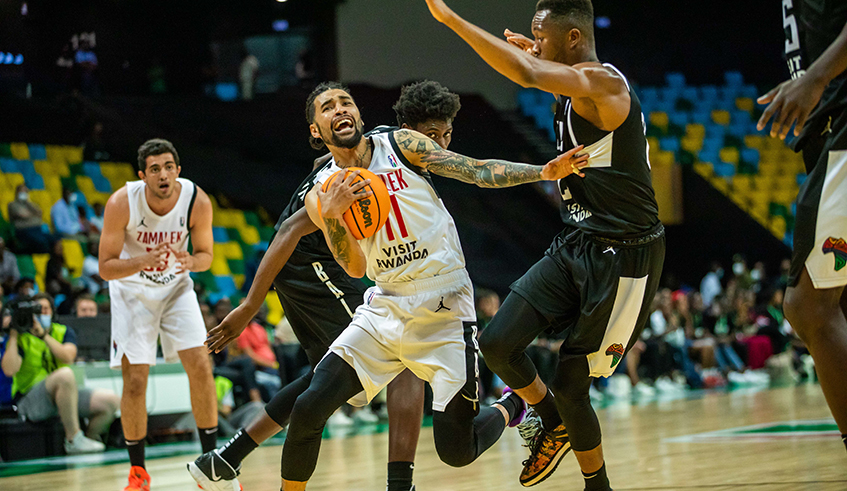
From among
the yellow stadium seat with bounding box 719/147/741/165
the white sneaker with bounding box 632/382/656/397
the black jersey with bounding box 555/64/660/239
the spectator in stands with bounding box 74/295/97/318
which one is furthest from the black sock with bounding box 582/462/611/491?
the yellow stadium seat with bounding box 719/147/741/165

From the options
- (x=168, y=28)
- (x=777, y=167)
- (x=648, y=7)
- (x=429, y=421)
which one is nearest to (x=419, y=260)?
(x=429, y=421)

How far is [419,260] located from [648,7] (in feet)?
64.5

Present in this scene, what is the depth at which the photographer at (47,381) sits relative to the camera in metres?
7.76

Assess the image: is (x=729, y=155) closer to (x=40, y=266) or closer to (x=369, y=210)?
(x=40, y=266)

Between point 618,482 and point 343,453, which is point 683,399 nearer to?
point 343,453

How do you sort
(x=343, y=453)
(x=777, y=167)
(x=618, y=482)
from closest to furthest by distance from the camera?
(x=618, y=482), (x=343, y=453), (x=777, y=167)

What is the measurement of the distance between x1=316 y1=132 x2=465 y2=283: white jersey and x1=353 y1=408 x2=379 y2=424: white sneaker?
6215mm

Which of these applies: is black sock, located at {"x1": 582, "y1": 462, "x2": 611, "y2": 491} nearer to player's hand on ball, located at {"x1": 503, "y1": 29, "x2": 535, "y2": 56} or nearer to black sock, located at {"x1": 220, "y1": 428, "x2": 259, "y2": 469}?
black sock, located at {"x1": 220, "y1": 428, "x2": 259, "y2": 469}

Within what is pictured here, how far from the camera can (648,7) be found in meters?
21.7

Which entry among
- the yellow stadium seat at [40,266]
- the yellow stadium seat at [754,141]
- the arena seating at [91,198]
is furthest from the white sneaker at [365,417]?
the yellow stadium seat at [754,141]

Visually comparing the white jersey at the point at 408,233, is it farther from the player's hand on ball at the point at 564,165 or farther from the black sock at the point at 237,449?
the black sock at the point at 237,449

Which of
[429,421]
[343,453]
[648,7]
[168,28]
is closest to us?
[343,453]

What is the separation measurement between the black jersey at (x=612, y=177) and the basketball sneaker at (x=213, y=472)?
7.11 feet

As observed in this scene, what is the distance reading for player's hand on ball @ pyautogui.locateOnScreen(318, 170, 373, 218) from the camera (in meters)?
3.61
